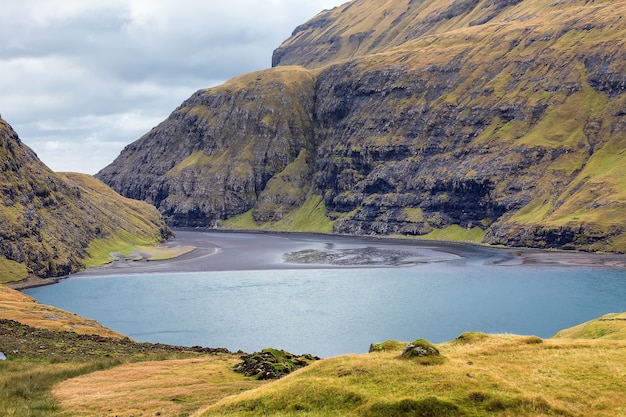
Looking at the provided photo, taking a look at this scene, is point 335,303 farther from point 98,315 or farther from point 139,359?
point 139,359

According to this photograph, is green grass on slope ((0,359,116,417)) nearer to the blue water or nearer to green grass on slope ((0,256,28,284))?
the blue water

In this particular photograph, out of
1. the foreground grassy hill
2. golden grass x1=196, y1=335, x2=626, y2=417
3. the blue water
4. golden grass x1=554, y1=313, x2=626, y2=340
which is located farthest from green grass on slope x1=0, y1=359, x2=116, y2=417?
golden grass x1=554, y1=313, x2=626, y2=340

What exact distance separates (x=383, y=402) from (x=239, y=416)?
833 cm

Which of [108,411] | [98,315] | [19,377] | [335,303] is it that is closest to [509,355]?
[108,411]

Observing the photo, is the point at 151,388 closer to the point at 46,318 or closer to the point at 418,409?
the point at 418,409

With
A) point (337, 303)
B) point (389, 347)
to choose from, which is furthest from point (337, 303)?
point (389, 347)

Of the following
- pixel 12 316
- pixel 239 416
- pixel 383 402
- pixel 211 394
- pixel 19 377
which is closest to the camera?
pixel 383 402

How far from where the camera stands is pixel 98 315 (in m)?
134

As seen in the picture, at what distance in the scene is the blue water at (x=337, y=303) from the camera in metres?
108

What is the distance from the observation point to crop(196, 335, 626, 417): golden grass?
29.8 meters

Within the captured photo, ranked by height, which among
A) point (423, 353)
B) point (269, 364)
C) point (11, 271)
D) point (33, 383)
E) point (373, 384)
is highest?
point (423, 353)

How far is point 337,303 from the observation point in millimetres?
136875

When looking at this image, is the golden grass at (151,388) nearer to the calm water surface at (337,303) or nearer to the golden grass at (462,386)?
the golden grass at (462,386)

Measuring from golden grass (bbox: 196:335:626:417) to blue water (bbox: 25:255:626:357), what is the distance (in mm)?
57706
